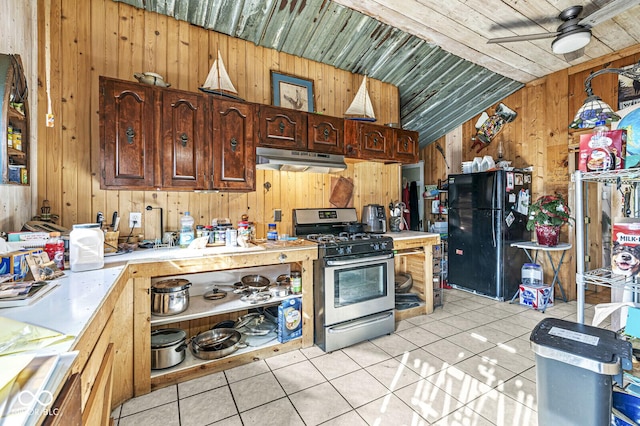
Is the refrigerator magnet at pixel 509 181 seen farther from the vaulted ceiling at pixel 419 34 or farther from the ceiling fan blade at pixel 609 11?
the ceiling fan blade at pixel 609 11

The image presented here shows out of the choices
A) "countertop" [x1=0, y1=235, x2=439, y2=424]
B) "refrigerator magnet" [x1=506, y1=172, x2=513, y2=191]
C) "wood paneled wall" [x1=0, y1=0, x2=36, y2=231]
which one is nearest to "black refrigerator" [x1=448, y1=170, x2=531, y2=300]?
"refrigerator magnet" [x1=506, y1=172, x2=513, y2=191]

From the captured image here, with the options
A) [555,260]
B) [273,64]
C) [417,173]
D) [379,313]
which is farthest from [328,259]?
[417,173]

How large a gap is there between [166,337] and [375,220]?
2272 mm

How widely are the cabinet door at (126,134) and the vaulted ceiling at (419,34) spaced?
0.91 metres

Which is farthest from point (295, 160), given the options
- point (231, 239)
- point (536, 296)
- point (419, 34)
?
point (536, 296)

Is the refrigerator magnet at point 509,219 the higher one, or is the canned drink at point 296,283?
the refrigerator magnet at point 509,219

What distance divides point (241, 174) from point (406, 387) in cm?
203

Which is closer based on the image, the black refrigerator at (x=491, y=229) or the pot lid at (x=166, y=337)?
the pot lid at (x=166, y=337)

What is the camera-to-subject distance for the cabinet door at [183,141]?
2213 millimetres

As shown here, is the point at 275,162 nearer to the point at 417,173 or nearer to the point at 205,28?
the point at 205,28

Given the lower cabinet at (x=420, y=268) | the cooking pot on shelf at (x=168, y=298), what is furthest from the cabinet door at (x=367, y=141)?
the cooking pot on shelf at (x=168, y=298)

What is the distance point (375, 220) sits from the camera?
332 centimetres

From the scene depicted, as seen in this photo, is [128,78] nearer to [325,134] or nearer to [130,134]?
[130,134]

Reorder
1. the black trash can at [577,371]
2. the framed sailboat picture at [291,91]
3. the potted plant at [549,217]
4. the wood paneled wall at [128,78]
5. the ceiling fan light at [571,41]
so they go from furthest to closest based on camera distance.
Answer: the potted plant at [549,217]
the framed sailboat picture at [291,91]
the ceiling fan light at [571,41]
the wood paneled wall at [128,78]
the black trash can at [577,371]
